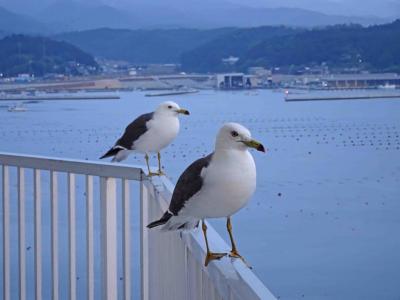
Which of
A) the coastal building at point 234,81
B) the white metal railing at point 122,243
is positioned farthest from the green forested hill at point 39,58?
the white metal railing at point 122,243

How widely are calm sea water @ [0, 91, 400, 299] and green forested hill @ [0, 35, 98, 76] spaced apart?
38cm

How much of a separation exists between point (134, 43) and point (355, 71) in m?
Result: 1.90

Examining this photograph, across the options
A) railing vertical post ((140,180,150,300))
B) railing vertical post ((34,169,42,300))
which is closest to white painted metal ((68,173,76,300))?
railing vertical post ((34,169,42,300))

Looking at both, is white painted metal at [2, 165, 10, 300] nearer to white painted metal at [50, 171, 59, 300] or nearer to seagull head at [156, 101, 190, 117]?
white painted metal at [50, 171, 59, 300]

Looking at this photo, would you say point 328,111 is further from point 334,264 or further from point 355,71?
point 334,264

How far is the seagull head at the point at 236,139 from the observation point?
0.92 meters

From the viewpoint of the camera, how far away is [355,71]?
561 centimetres

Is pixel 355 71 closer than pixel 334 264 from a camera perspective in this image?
No

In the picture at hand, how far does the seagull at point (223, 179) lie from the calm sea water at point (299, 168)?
106 cm

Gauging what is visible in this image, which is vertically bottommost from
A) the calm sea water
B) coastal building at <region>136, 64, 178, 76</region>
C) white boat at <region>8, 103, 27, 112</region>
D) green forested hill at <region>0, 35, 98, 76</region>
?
the calm sea water

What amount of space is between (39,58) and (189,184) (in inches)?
175

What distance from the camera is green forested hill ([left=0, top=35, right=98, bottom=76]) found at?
5.21 m

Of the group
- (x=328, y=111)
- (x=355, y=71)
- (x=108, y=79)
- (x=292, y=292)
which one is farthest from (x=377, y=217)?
(x=328, y=111)

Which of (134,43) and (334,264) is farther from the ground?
(134,43)
